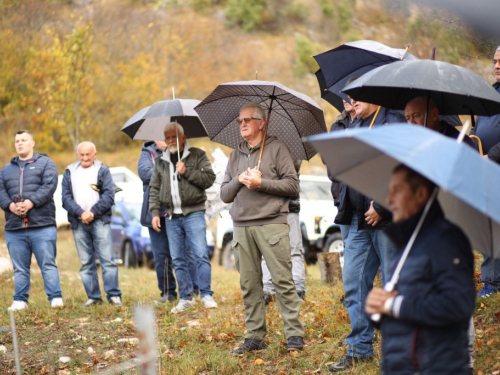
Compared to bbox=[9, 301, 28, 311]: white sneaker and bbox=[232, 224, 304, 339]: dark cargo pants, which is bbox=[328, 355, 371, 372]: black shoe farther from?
bbox=[9, 301, 28, 311]: white sneaker

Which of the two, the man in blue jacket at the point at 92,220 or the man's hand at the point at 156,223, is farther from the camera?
the man in blue jacket at the point at 92,220

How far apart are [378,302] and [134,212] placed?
1250 centimetres

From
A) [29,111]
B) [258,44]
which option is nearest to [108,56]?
[29,111]

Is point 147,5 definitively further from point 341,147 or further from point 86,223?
point 341,147

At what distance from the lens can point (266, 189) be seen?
5449 millimetres

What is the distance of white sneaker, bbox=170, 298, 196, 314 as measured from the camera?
7.80 metres

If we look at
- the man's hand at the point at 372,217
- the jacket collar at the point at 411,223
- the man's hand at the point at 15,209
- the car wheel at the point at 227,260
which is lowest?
the car wheel at the point at 227,260

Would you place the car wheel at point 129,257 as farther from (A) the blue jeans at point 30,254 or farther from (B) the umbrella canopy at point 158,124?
(B) the umbrella canopy at point 158,124

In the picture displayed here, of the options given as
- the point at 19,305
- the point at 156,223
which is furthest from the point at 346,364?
the point at 19,305

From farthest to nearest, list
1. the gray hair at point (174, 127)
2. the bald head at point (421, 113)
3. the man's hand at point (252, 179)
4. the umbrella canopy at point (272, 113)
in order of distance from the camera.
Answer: the gray hair at point (174, 127) → the umbrella canopy at point (272, 113) → the man's hand at point (252, 179) → the bald head at point (421, 113)

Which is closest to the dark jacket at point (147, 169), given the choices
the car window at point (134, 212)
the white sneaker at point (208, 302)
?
the white sneaker at point (208, 302)

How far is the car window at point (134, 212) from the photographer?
14742mm

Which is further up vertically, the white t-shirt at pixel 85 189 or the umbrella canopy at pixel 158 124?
the umbrella canopy at pixel 158 124

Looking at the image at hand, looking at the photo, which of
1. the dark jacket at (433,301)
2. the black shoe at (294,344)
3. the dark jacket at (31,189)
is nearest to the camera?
the dark jacket at (433,301)
